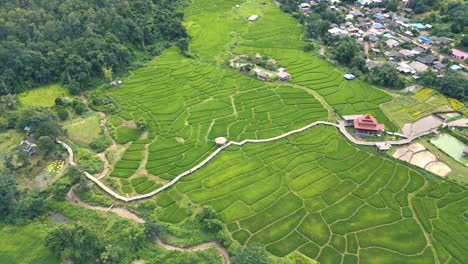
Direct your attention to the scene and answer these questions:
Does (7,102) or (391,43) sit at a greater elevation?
(391,43)

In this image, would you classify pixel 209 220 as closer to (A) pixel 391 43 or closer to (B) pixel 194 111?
(B) pixel 194 111

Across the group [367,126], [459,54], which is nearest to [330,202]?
[367,126]

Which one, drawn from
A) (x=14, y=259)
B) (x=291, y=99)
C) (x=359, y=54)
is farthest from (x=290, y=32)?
(x=14, y=259)

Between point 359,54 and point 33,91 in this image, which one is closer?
point 33,91

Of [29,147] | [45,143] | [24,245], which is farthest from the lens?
[29,147]

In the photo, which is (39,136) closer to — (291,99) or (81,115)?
(81,115)
